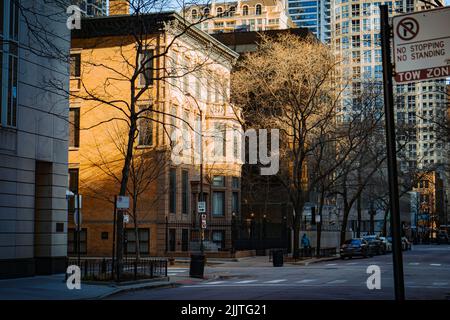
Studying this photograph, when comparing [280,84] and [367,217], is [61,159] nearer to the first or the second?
[280,84]

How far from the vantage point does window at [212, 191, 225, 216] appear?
57.3 meters

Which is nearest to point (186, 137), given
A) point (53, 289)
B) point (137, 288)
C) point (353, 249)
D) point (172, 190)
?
point (172, 190)

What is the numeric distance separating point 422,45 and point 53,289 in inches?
653

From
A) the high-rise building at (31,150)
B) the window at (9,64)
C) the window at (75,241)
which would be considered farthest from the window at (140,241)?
the window at (9,64)

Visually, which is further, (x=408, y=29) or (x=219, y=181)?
(x=219, y=181)

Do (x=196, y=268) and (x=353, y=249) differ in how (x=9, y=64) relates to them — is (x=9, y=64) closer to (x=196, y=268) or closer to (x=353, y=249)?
(x=196, y=268)

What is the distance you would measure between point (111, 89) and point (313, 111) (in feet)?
50.7

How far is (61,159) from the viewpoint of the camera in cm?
2886

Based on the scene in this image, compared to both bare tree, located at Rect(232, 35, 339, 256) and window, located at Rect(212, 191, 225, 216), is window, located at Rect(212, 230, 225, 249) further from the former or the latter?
bare tree, located at Rect(232, 35, 339, 256)

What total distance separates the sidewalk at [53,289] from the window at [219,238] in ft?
94.9

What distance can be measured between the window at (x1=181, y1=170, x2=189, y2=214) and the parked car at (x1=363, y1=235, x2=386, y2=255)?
592 inches

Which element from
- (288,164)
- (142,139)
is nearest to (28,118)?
(142,139)

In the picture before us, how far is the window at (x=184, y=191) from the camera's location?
5231cm

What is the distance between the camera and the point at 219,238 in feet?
183
